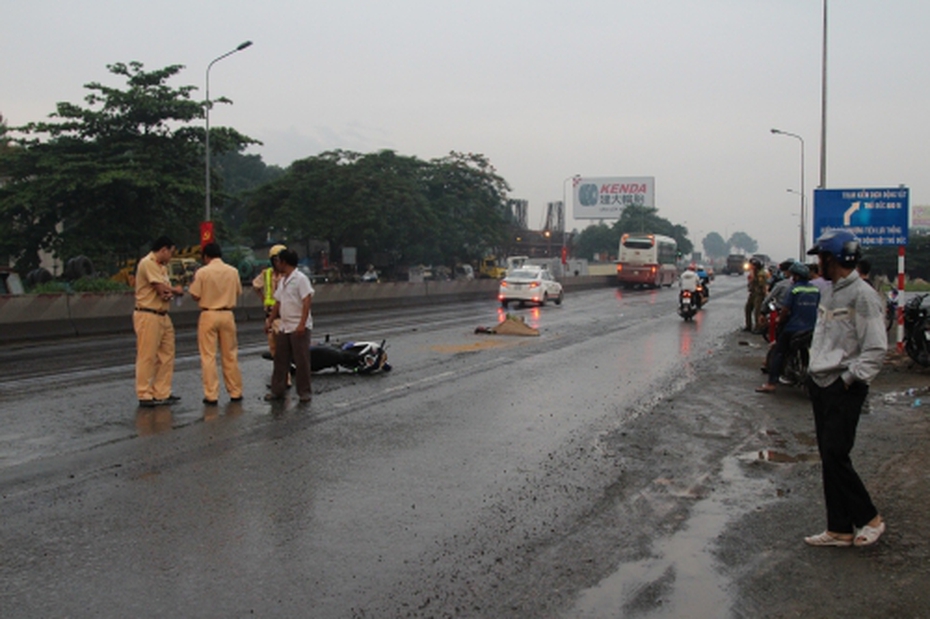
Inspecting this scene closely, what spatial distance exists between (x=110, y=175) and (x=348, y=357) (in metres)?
27.9

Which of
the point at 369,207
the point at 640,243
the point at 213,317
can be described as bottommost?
the point at 213,317

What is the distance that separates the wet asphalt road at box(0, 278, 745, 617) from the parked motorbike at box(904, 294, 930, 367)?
3.86m

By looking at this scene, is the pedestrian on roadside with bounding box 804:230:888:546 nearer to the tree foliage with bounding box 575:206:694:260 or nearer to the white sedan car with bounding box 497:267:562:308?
the white sedan car with bounding box 497:267:562:308

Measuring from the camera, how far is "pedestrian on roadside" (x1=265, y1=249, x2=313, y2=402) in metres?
10.0

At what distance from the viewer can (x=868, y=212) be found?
1791cm

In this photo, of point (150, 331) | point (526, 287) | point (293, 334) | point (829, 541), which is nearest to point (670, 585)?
point (829, 541)

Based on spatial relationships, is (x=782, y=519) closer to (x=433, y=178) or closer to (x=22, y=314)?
(x=22, y=314)

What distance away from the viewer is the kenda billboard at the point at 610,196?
101m

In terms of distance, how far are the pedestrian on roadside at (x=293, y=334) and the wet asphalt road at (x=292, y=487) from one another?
232 millimetres

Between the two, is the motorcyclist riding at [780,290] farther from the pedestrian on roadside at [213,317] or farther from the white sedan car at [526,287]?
the white sedan car at [526,287]

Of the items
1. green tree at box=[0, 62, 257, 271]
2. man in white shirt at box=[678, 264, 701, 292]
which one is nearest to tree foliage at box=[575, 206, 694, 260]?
green tree at box=[0, 62, 257, 271]

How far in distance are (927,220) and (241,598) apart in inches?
6616

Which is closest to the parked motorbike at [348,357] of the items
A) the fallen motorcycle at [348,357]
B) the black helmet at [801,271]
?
the fallen motorcycle at [348,357]

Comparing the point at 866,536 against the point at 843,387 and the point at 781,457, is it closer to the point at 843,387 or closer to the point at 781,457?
the point at 843,387
